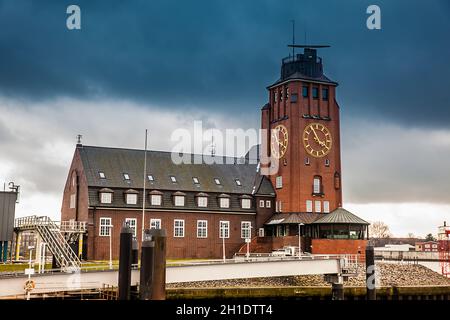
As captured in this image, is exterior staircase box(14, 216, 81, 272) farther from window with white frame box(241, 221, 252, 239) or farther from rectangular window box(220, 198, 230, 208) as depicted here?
window with white frame box(241, 221, 252, 239)

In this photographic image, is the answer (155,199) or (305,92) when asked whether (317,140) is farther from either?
(155,199)

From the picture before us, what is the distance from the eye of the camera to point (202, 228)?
69375mm

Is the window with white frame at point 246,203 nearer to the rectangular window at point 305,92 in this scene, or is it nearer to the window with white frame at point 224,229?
the window with white frame at point 224,229

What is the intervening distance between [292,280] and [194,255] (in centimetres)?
1398

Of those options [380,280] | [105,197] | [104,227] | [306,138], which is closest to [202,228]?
[104,227]

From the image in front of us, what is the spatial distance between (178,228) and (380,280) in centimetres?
2156

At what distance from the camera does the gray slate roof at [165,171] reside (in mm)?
66812

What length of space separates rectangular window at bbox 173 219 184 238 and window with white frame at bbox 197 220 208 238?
6.21 ft

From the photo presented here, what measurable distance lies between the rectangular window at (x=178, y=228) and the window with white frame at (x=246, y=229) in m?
7.20

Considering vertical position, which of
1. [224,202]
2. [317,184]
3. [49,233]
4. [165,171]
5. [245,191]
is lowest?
[49,233]

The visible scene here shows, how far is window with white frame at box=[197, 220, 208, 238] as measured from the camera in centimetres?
6906

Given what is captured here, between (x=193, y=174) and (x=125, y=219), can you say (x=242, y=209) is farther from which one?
(x=125, y=219)

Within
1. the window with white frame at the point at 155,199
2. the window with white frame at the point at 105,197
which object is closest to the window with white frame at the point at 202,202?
the window with white frame at the point at 155,199
